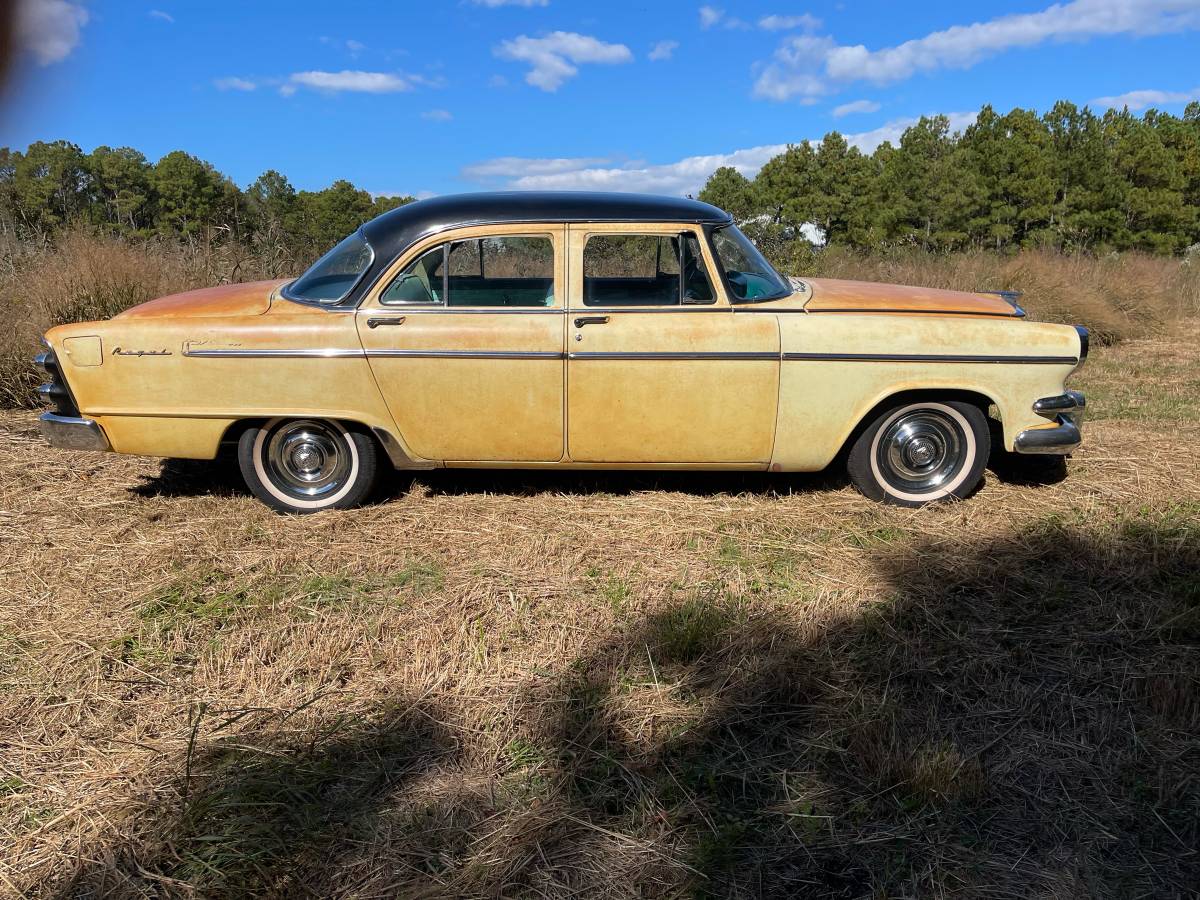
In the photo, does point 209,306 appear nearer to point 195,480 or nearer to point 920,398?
point 195,480

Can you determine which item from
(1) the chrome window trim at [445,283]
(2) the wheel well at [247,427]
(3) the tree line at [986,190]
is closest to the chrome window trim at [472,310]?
(1) the chrome window trim at [445,283]

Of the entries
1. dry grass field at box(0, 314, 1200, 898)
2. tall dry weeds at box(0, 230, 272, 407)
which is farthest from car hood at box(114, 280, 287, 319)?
tall dry weeds at box(0, 230, 272, 407)

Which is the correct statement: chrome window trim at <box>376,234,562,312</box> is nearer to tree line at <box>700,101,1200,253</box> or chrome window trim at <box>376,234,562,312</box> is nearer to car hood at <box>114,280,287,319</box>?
car hood at <box>114,280,287,319</box>

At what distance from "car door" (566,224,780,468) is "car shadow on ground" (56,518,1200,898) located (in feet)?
3.64

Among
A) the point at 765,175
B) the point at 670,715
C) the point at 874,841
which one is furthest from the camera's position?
the point at 765,175

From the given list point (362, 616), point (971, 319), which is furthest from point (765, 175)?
point (362, 616)

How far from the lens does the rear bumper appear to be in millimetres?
4367

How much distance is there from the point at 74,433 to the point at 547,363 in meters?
2.55

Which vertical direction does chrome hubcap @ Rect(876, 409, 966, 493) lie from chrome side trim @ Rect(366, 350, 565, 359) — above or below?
below

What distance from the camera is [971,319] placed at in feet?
14.6

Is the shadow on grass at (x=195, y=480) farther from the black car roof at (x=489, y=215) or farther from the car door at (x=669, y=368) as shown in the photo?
the car door at (x=669, y=368)

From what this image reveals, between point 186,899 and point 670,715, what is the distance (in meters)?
1.56

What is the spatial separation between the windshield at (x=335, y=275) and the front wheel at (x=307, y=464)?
685mm

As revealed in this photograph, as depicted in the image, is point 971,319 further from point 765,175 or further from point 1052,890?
point 765,175
